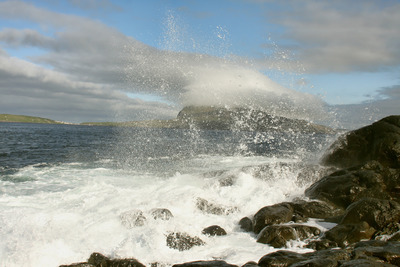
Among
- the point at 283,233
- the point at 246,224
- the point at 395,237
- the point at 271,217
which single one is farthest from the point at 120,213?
the point at 395,237

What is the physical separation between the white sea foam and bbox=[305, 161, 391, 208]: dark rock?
6.24 feet

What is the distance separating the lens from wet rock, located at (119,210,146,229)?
10748 mm

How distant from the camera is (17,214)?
11.4 metres

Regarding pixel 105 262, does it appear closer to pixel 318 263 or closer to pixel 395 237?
pixel 318 263

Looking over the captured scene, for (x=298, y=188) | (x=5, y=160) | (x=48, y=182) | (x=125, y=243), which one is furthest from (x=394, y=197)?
(x=5, y=160)

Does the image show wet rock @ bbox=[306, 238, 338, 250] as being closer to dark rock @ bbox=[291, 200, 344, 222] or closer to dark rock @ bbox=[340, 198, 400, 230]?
dark rock @ bbox=[340, 198, 400, 230]

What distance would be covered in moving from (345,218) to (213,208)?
16.0 feet

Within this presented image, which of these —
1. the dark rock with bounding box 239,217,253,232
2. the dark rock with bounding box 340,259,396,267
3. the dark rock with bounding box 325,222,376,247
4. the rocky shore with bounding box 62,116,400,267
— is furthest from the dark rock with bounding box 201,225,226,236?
the dark rock with bounding box 340,259,396,267

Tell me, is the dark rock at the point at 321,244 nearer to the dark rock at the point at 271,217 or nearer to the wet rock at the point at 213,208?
the dark rock at the point at 271,217

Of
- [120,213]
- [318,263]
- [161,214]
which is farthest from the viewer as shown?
[120,213]

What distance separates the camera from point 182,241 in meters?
9.80

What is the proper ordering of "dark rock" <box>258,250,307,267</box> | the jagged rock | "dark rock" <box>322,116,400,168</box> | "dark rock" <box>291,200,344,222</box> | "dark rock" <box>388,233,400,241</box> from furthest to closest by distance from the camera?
"dark rock" <box>322,116,400,168</box> < "dark rock" <box>291,200,344,222</box> < "dark rock" <box>388,233,400,241</box> < the jagged rock < "dark rock" <box>258,250,307,267</box>

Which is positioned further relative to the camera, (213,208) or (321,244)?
(213,208)

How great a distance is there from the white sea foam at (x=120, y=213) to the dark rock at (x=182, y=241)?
203mm
